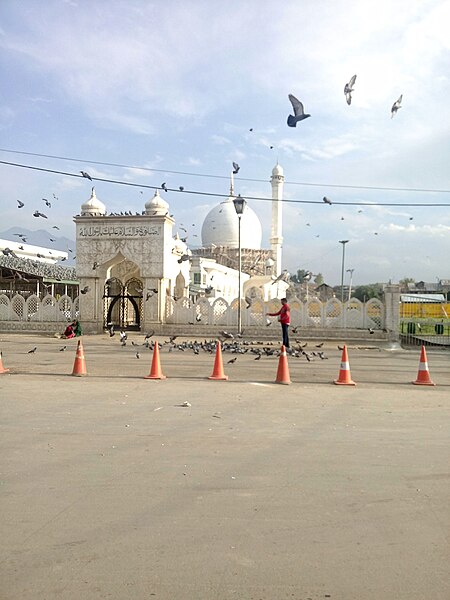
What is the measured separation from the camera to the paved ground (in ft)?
10.0

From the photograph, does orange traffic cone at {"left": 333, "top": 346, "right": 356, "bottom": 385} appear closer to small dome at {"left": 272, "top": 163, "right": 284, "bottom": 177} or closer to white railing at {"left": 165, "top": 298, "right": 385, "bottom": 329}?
white railing at {"left": 165, "top": 298, "right": 385, "bottom": 329}

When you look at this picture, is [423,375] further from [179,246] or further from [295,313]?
[179,246]

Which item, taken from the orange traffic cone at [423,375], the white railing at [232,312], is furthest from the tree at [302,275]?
the orange traffic cone at [423,375]

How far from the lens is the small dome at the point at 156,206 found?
25.9 meters

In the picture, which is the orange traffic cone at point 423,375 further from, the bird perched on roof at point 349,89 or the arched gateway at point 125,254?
the arched gateway at point 125,254

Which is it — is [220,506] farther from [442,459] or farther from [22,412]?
[22,412]

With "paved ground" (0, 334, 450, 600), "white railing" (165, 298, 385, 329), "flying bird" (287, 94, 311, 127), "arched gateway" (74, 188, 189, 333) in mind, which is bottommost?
"paved ground" (0, 334, 450, 600)

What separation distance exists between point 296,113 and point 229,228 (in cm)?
4888

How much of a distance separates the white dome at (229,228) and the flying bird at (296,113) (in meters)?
47.4

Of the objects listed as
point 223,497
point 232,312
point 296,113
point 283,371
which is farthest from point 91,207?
point 223,497

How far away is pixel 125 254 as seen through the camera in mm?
25922

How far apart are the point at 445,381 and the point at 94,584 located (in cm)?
998

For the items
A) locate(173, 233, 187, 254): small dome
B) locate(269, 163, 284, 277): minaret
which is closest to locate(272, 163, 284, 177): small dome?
locate(269, 163, 284, 277): minaret

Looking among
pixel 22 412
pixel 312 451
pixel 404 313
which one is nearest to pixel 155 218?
pixel 404 313
